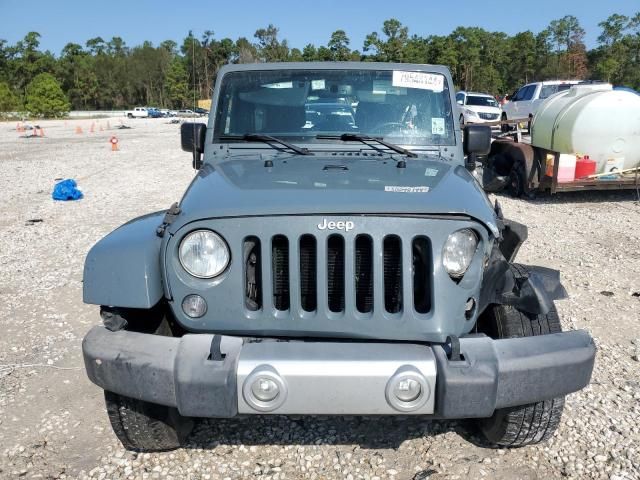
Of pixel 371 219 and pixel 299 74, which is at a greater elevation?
pixel 299 74

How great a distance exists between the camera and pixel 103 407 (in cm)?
353

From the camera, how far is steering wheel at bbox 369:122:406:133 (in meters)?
3.79

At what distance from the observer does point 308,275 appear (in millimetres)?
2516

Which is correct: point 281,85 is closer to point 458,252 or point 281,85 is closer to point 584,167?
point 458,252

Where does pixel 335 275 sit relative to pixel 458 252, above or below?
below

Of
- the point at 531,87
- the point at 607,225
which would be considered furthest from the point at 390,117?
the point at 531,87

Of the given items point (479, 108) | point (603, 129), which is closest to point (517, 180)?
point (603, 129)

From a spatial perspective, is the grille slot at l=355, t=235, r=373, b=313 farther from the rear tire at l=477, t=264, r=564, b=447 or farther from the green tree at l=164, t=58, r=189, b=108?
the green tree at l=164, t=58, r=189, b=108

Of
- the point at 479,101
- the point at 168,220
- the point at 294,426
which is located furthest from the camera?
the point at 479,101

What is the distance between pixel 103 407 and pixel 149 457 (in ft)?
2.19

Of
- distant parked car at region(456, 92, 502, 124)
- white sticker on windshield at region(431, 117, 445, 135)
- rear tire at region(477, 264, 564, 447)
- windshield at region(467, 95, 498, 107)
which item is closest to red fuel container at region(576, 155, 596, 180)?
white sticker on windshield at region(431, 117, 445, 135)

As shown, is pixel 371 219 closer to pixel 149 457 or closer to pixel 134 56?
pixel 149 457

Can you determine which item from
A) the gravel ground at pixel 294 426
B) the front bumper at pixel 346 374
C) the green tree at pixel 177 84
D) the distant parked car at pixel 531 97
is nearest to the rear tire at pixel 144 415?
the gravel ground at pixel 294 426

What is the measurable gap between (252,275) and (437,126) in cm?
193
